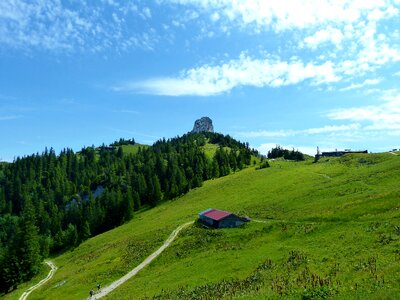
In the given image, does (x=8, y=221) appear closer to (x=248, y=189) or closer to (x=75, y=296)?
(x=248, y=189)

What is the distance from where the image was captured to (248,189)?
111m

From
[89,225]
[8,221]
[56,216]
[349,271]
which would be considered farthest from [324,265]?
[8,221]

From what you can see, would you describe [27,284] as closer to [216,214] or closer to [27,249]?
[27,249]

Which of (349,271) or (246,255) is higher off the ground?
(349,271)

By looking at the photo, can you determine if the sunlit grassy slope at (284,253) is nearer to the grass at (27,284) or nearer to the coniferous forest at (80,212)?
the grass at (27,284)

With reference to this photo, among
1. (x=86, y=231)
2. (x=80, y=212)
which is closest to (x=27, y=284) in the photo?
(x=86, y=231)

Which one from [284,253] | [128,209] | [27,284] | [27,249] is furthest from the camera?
[128,209]

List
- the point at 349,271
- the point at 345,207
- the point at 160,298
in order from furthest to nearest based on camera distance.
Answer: the point at 345,207 → the point at 160,298 → the point at 349,271

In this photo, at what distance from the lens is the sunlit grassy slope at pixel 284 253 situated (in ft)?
74.9

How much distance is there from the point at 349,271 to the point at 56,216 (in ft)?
475

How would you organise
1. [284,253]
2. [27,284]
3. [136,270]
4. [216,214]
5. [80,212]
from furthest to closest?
[80,212]
[27,284]
[216,214]
[136,270]
[284,253]

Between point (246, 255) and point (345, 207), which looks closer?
point (246, 255)

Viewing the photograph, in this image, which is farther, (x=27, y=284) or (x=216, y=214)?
(x=27, y=284)

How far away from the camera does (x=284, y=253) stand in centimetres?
3866
